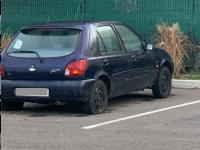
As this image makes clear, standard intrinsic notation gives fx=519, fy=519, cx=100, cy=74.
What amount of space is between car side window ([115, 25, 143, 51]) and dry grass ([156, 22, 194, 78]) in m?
3.52

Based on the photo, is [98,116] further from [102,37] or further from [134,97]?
[134,97]

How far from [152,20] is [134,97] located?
4.50 meters

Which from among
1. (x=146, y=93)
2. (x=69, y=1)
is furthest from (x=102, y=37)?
(x=69, y=1)

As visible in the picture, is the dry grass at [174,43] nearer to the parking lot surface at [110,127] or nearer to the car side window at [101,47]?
the parking lot surface at [110,127]

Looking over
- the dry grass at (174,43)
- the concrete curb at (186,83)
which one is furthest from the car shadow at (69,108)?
the dry grass at (174,43)

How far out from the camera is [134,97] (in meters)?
10.8

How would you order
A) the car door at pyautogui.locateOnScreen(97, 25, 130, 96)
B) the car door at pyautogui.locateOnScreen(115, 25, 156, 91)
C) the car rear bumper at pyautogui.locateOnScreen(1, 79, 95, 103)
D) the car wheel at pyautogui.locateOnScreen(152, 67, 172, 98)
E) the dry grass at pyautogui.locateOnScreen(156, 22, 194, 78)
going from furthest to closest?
the dry grass at pyautogui.locateOnScreen(156, 22, 194, 78) → the car wheel at pyautogui.locateOnScreen(152, 67, 172, 98) → the car door at pyautogui.locateOnScreen(115, 25, 156, 91) → the car door at pyautogui.locateOnScreen(97, 25, 130, 96) → the car rear bumper at pyautogui.locateOnScreen(1, 79, 95, 103)

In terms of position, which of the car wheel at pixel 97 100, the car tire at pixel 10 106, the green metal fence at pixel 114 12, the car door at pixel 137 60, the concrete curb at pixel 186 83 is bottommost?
the concrete curb at pixel 186 83

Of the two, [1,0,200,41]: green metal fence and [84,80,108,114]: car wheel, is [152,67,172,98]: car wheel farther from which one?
[1,0,200,41]: green metal fence

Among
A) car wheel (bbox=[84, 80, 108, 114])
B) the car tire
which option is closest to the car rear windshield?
car wheel (bbox=[84, 80, 108, 114])

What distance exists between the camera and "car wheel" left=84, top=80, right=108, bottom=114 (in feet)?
27.1

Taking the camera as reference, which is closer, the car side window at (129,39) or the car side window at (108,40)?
the car side window at (108,40)

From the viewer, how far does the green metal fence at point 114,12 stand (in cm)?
1427

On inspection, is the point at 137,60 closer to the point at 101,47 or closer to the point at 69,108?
the point at 101,47
